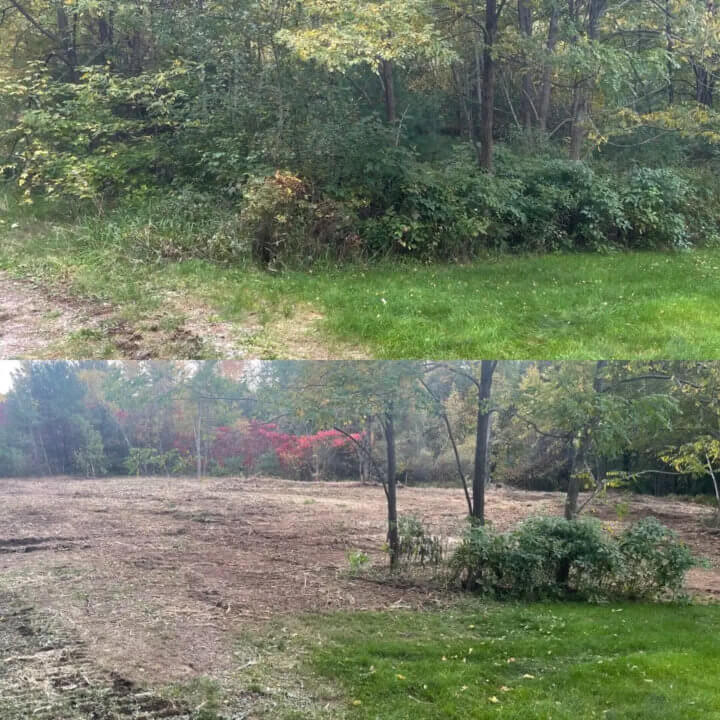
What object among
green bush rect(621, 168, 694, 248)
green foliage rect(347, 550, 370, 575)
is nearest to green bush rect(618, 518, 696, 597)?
green foliage rect(347, 550, 370, 575)

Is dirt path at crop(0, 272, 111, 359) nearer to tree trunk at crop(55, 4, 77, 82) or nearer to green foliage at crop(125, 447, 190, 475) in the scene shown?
green foliage at crop(125, 447, 190, 475)

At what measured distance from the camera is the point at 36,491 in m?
6.71

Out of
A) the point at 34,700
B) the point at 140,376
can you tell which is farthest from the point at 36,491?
the point at 34,700

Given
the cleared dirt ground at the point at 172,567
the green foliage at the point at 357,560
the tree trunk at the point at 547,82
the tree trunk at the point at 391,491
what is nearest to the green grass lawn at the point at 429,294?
the tree trunk at the point at 391,491

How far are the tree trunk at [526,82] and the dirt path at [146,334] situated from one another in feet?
28.6

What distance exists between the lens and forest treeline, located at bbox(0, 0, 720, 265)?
10344 mm

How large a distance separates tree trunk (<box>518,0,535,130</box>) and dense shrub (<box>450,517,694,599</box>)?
900 centimetres

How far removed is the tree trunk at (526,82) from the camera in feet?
46.4

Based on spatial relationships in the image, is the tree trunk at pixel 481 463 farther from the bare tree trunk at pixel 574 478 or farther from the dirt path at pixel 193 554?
the bare tree trunk at pixel 574 478

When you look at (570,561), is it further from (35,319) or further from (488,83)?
(488,83)

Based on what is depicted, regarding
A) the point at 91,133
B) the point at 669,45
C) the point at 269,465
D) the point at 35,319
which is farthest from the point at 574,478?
the point at 669,45

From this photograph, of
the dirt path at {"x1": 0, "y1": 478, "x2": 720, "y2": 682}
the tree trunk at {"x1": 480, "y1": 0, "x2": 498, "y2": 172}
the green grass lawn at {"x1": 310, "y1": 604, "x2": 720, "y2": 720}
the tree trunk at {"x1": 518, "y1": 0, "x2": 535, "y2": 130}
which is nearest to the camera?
the green grass lawn at {"x1": 310, "y1": 604, "x2": 720, "y2": 720}

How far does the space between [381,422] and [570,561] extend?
2.50m

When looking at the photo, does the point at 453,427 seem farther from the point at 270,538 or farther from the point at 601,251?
the point at 601,251
